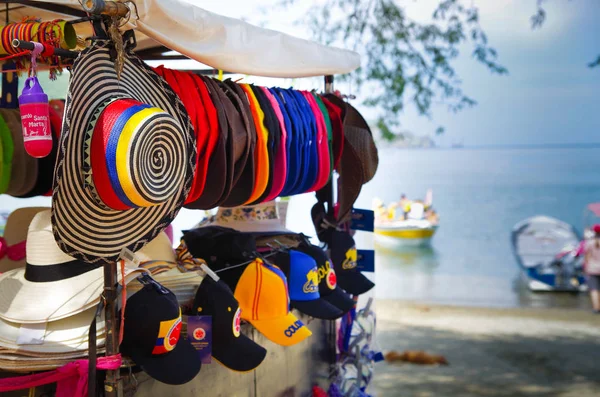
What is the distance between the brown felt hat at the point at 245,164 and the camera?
7.45ft

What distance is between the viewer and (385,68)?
11.0 m

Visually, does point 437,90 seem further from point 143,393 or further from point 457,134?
point 143,393

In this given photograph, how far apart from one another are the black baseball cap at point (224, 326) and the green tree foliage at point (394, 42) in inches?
350

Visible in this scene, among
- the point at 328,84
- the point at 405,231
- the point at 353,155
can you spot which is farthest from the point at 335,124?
the point at 405,231

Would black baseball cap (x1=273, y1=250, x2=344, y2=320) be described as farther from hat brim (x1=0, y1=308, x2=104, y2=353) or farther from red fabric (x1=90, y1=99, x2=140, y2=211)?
red fabric (x1=90, y1=99, x2=140, y2=211)

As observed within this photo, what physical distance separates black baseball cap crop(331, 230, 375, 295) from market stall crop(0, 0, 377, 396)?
1.23 ft

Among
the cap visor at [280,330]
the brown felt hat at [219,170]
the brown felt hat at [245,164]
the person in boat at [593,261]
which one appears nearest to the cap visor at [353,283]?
the cap visor at [280,330]

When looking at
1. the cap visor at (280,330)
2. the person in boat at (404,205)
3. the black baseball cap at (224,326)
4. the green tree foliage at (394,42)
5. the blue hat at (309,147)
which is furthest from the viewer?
the person in boat at (404,205)

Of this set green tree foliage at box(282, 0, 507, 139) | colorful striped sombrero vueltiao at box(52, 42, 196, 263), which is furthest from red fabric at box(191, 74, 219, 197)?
green tree foliage at box(282, 0, 507, 139)

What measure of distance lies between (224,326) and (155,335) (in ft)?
1.14

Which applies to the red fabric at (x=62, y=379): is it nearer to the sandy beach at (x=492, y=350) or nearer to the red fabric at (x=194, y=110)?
the red fabric at (x=194, y=110)

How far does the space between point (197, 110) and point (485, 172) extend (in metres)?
13.0

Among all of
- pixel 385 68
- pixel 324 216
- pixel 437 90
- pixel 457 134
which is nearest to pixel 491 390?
pixel 324 216

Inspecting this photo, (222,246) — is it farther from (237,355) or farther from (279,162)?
(237,355)
